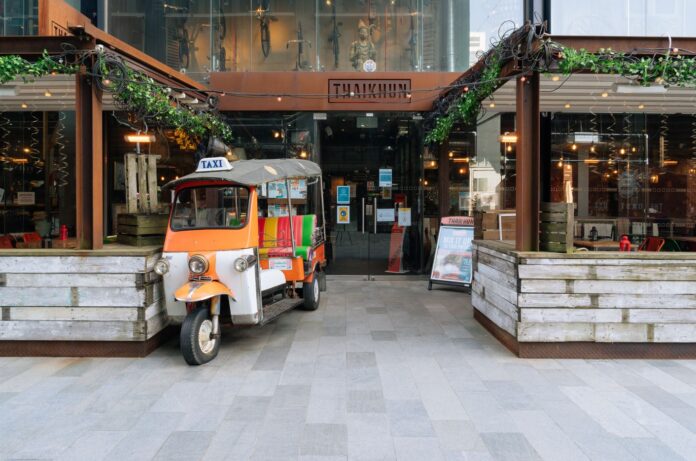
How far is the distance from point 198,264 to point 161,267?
42cm

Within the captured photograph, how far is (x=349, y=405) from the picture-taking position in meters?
3.85

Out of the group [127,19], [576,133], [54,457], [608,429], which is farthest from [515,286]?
[127,19]

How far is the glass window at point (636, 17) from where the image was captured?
8.75m

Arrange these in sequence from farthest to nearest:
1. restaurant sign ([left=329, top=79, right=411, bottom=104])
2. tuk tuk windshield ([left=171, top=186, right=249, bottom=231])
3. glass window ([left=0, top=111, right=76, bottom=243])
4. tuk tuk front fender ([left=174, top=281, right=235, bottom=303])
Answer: glass window ([left=0, top=111, right=76, bottom=243]) → restaurant sign ([left=329, top=79, right=411, bottom=104]) → tuk tuk windshield ([left=171, top=186, right=249, bottom=231]) → tuk tuk front fender ([left=174, top=281, right=235, bottom=303])

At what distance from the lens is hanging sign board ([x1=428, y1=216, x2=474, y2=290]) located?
880 centimetres

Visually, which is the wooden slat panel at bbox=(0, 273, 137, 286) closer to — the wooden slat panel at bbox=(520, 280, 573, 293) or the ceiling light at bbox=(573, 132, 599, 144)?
the wooden slat panel at bbox=(520, 280, 573, 293)

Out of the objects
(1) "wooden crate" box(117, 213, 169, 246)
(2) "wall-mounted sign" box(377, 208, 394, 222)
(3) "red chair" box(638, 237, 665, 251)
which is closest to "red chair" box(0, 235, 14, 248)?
(1) "wooden crate" box(117, 213, 169, 246)

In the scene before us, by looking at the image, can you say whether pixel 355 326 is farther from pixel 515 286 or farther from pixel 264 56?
pixel 264 56

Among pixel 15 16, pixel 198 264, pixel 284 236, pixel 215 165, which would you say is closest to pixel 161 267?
pixel 198 264

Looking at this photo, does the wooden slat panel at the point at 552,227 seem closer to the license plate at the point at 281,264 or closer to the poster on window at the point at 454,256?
the poster on window at the point at 454,256

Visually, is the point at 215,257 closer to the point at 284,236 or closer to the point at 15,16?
the point at 284,236

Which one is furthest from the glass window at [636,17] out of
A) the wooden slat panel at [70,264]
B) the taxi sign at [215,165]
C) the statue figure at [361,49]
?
the wooden slat panel at [70,264]

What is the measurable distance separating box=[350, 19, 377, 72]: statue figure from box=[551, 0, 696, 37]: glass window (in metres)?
3.95

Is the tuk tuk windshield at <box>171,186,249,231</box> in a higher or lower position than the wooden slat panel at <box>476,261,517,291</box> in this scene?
higher
